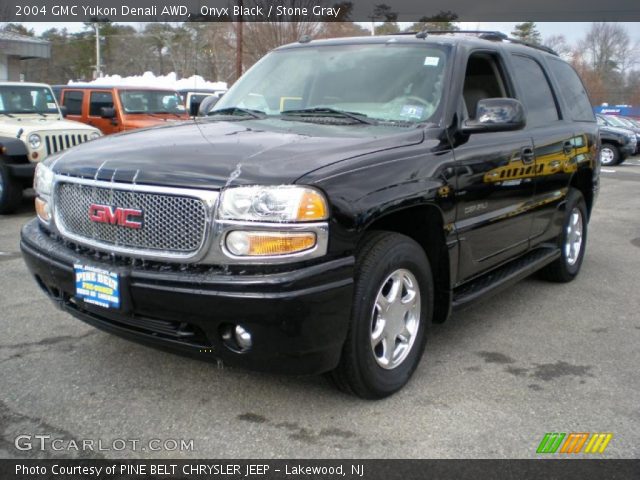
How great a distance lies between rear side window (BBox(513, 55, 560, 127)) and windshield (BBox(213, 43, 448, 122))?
99 cm

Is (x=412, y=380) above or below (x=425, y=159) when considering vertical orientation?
below

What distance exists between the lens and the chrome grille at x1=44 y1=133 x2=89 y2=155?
28.8 feet

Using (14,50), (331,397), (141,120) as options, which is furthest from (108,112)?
(14,50)

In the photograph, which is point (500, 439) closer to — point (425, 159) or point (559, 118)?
point (425, 159)

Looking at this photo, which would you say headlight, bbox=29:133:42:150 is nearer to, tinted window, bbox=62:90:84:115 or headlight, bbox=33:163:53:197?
tinted window, bbox=62:90:84:115

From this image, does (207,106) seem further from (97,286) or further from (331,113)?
(97,286)

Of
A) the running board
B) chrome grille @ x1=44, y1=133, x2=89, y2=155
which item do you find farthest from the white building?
the running board

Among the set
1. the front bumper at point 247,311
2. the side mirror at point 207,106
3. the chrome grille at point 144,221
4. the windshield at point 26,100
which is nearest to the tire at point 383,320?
the front bumper at point 247,311

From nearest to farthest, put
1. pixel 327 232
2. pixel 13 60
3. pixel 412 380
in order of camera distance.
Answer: pixel 327 232, pixel 412 380, pixel 13 60

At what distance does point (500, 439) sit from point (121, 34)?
66.9 meters

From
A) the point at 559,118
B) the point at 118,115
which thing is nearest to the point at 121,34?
the point at 118,115

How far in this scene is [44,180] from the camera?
343 centimetres

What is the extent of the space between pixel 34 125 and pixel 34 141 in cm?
58

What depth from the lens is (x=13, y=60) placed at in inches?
1243
